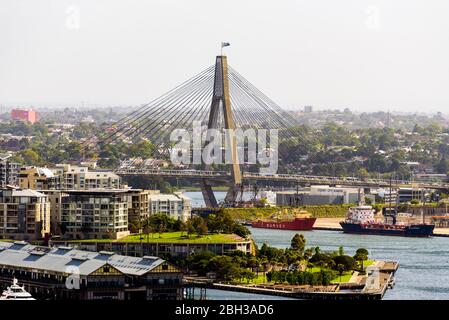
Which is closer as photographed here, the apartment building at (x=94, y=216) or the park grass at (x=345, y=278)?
the park grass at (x=345, y=278)

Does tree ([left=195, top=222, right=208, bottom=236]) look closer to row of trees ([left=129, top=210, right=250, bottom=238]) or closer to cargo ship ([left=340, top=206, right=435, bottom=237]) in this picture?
row of trees ([left=129, top=210, right=250, bottom=238])

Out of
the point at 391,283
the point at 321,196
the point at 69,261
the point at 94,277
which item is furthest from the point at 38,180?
the point at 94,277

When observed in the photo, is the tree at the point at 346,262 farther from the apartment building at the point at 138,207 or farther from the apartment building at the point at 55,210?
the apartment building at the point at 55,210

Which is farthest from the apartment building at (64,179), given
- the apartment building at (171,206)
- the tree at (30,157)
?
the tree at (30,157)

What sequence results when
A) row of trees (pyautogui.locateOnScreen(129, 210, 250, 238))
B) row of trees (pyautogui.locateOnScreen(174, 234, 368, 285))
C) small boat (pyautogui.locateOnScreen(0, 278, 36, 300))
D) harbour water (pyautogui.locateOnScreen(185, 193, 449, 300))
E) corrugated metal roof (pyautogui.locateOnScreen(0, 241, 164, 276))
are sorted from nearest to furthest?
small boat (pyautogui.locateOnScreen(0, 278, 36, 300)), corrugated metal roof (pyautogui.locateOnScreen(0, 241, 164, 276)), harbour water (pyautogui.locateOnScreen(185, 193, 449, 300)), row of trees (pyautogui.locateOnScreen(174, 234, 368, 285)), row of trees (pyautogui.locateOnScreen(129, 210, 250, 238))

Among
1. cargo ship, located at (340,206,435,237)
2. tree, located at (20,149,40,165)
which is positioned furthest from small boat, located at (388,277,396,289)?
tree, located at (20,149,40,165)

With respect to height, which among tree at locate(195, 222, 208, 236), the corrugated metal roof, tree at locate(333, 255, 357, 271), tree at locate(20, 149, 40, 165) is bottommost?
tree at locate(333, 255, 357, 271)
